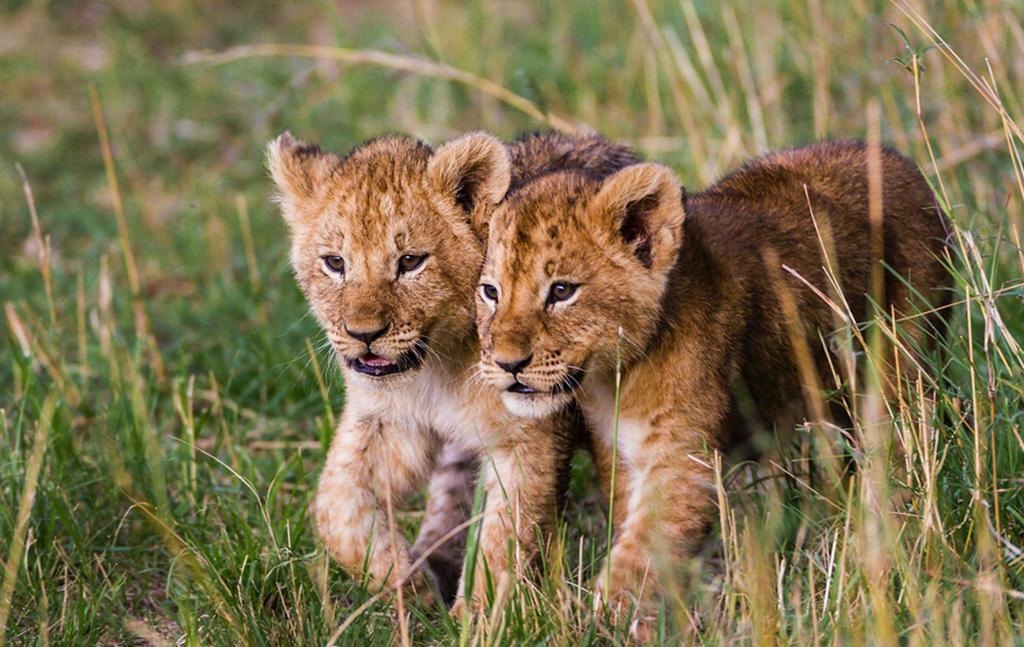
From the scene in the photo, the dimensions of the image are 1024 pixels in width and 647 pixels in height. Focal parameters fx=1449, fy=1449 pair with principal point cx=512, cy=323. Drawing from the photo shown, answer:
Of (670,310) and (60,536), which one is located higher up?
(670,310)

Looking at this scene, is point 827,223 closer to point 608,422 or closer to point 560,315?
point 608,422

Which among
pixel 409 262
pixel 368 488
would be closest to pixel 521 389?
pixel 409 262

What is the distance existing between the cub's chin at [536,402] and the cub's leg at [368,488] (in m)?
0.72

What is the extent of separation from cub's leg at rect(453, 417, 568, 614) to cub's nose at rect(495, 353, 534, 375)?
1.50 ft

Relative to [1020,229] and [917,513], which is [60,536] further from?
[1020,229]

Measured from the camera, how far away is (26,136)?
1051cm

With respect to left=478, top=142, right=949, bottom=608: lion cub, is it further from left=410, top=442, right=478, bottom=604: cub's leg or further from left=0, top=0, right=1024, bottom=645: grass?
left=410, top=442, right=478, bottom=604: cub's leg

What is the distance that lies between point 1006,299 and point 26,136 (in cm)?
736

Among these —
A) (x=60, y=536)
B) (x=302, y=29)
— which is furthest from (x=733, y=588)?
(x=302, y=29)

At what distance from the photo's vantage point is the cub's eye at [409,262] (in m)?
4.73

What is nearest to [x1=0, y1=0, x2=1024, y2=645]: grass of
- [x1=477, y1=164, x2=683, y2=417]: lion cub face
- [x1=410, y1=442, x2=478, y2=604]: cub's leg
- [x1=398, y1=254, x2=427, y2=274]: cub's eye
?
[x1=410, y1=442, x2=478, y2=604]: cub's leg

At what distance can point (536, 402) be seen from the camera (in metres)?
4.48

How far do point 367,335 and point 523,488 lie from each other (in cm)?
75

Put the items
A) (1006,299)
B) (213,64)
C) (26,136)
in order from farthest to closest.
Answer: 1. (213,64)
2. (26,136)
3. (1006,299)
